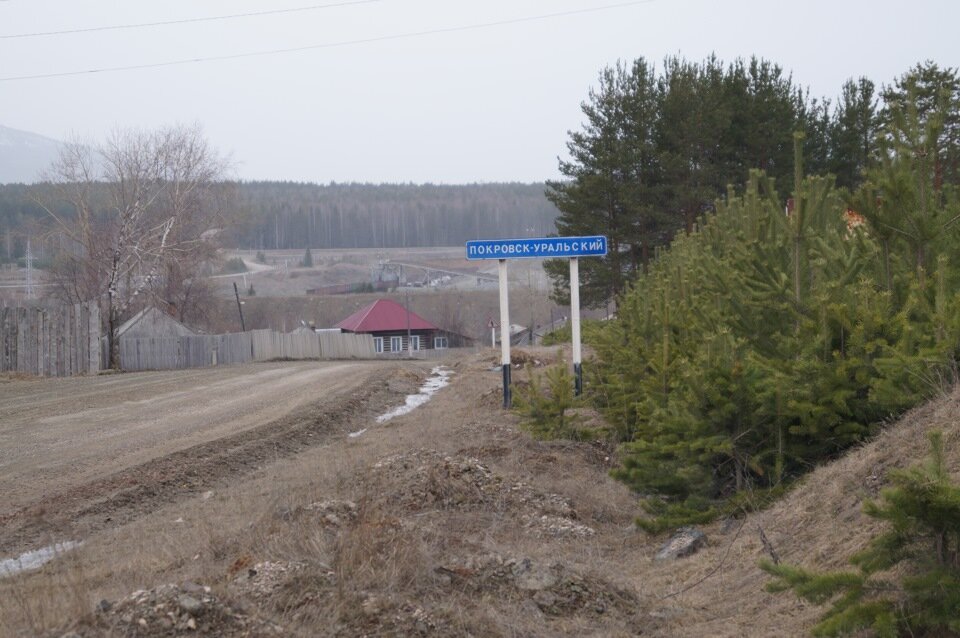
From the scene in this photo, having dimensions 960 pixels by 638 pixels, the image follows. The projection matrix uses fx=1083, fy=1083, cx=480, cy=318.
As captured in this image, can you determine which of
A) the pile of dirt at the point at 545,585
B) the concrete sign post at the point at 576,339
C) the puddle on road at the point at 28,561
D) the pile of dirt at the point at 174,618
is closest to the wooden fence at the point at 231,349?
the concrete sign post at the point at 576,339

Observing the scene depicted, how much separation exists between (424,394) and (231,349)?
23.3m

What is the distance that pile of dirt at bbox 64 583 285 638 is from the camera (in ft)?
17.4

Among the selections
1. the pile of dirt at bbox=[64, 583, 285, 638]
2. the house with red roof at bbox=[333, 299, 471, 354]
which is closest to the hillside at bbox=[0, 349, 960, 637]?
the pile of dirt at bbox=[64, 583, 285, 638]

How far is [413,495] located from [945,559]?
223 inches

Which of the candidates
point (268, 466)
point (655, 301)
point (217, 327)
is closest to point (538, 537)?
point (655, 301)

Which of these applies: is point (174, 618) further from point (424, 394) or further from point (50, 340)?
point (50, 340)

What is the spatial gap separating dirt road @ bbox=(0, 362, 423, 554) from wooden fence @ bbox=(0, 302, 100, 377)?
3.50 metres

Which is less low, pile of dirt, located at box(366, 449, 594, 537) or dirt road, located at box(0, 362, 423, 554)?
pile of dirt, located at box(366, 449, 594, 537)

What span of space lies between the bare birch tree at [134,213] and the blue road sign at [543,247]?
3081 cm

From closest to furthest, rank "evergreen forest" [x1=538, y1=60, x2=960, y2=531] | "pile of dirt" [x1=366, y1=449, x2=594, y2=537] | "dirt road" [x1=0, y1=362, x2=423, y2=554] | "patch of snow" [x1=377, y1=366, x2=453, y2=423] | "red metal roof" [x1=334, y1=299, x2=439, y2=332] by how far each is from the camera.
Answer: "evergreen forest" [x1=538, y1=60, x2=960, y2=531], "pile of dirt" [x1=366, y1=449, x2=594, y2=537], "dirt road" [x1=0, y1=362, x2=423, y2=554], "patch of snow" [x1=377, y1=366, x2=453, y2=423], "red metal roof" [x1=334, y1=299, x2=439, y2=332]

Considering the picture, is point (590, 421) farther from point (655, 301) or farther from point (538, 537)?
point (538, 537)

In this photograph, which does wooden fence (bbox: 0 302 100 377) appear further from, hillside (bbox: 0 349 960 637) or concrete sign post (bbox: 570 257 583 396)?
hillside (bbox: 0 349 960 637)

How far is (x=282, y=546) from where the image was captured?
22.0ft

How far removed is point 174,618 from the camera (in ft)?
17.7
